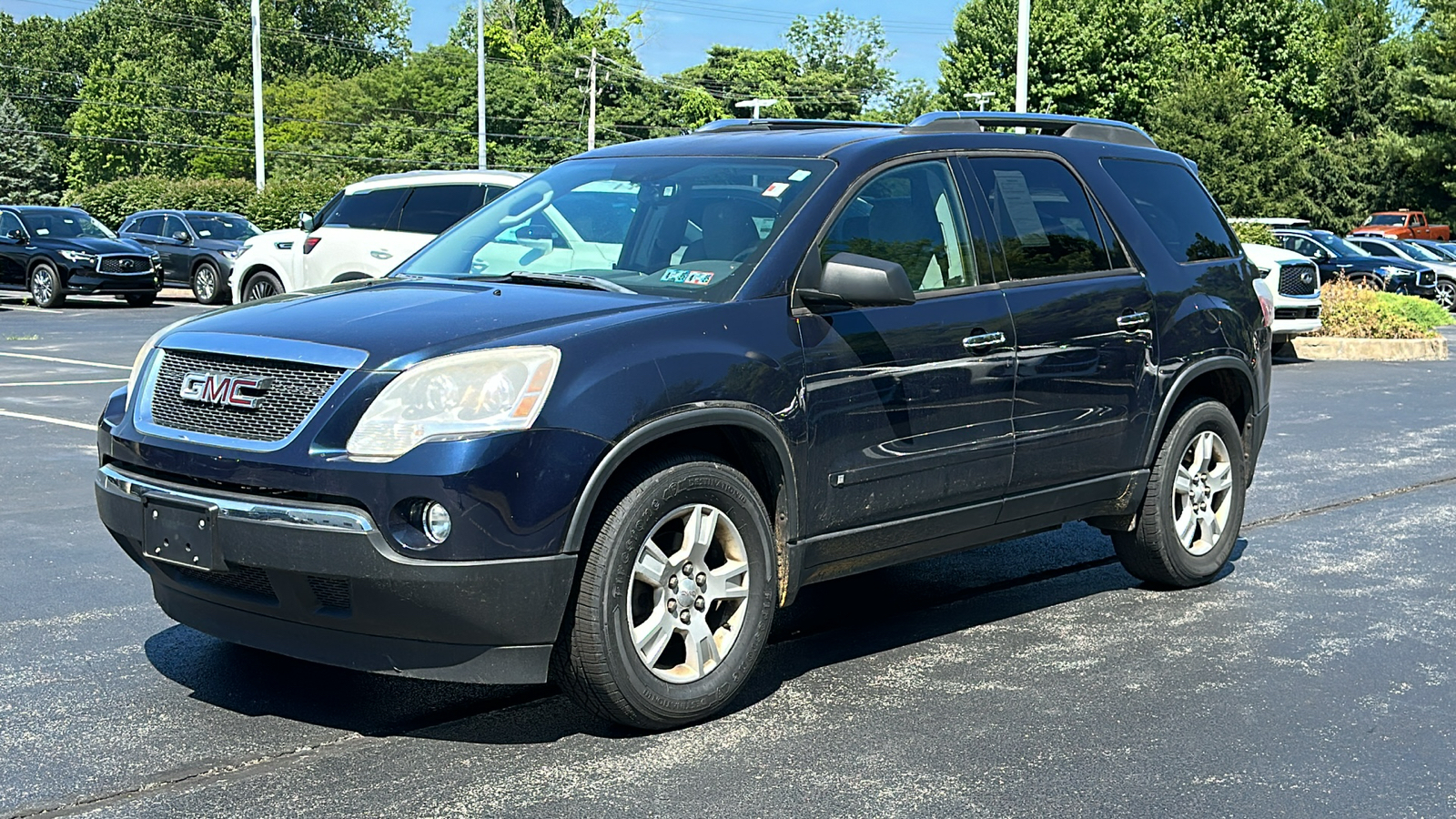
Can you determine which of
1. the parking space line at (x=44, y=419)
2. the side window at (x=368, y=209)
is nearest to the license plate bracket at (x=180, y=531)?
the parking space line at (x=44, y=419)

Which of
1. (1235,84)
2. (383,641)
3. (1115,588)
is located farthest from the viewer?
(1235,84)

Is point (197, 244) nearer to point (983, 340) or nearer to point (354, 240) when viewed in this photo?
point (354, 240)

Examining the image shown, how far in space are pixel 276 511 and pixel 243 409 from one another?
1.23ft

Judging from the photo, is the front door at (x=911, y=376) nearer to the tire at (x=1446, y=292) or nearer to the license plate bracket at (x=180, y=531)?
the license plate bracket at (x=180, y=531)

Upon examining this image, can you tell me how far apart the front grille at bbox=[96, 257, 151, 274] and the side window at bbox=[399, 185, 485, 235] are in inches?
440

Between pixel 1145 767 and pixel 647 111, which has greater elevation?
pixel 647 111

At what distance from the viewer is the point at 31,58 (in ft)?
356

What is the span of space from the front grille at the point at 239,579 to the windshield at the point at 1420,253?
3259 cm

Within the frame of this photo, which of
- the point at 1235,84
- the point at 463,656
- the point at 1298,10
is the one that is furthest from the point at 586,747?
the point at 1298,10

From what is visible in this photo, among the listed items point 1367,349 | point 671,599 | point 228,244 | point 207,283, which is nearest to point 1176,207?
point 671,599

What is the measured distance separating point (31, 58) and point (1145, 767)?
4615 inches

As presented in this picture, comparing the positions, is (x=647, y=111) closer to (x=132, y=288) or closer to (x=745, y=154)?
(x=132, y=288)

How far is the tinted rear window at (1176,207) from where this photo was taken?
6.71 metres

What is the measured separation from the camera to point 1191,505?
680 cm
